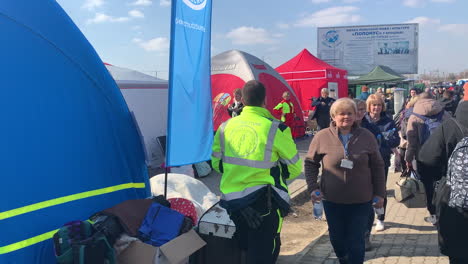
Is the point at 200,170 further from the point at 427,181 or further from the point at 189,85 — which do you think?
the point at 189,85

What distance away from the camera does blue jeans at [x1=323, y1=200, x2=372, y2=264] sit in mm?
3516

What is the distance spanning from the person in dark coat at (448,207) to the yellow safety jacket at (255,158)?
3.91ft

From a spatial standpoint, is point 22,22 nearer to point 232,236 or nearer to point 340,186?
point 232,236

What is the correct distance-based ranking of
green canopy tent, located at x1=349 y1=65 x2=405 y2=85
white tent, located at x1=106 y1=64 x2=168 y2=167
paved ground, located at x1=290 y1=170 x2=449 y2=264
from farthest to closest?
green canopy tent, located at x1=349 y1=65 x2=405 y2=85 → white tent, located at x1=106 y1=64 x2=168 y2=167 → paved ground, located at x1=290 y1=170 x2=449 y2=264

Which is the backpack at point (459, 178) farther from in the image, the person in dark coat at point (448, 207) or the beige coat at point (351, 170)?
the beige coat at point (351, 170)

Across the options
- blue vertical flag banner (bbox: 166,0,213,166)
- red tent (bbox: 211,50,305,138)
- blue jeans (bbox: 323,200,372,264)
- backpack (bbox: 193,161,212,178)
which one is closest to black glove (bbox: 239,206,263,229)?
blue vertical flag banner (bbox: 166,0,213,166)

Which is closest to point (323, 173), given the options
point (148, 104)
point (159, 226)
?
point (159, 226)

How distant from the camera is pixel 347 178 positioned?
11.5 ft

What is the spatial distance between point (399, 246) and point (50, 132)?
393cm

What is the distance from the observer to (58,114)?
309 cm

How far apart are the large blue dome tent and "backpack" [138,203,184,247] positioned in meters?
0.51

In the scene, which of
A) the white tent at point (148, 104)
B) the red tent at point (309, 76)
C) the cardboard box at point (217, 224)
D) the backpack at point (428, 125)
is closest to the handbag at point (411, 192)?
the backpack at point (428, 125)

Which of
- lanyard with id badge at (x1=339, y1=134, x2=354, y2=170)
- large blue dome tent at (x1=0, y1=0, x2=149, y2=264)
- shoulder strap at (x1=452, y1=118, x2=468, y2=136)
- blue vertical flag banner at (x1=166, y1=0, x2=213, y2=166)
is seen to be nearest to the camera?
large blue dome tent at (x1=0, y1=0, x2=149, y2=264)

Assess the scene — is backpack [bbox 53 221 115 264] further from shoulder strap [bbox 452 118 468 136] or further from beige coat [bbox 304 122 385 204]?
shoulder strap [bbox 452 118 468 136]
